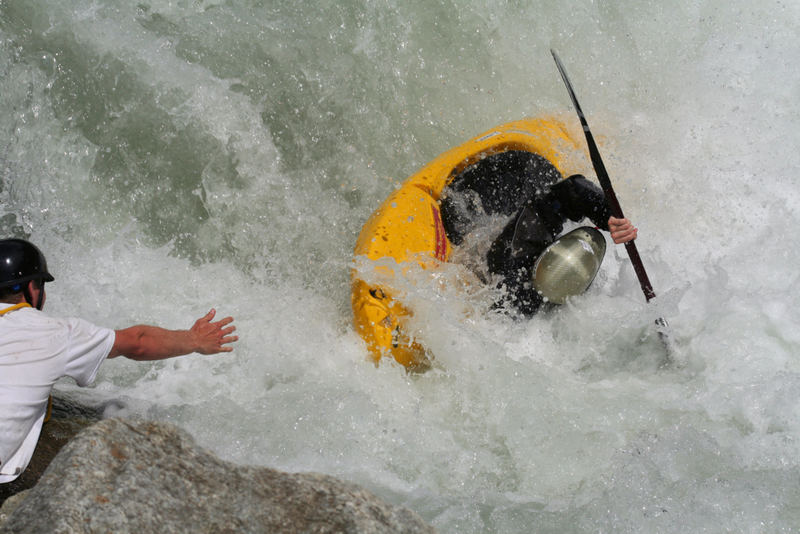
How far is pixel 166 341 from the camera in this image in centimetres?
248

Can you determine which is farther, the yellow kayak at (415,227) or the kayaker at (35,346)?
the yellow kayak at (415,227)

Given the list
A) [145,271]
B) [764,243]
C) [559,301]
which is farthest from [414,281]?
[764,243]

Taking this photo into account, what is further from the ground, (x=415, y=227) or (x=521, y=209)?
(x=521, y=209)

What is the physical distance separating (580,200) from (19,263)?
247 centimetres

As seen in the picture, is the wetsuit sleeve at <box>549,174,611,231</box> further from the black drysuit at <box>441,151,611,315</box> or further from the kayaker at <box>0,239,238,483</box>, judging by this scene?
the kayaker at <box>0,239,238,483</box>

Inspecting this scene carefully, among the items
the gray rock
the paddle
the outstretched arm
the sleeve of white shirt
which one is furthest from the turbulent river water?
the gray rock

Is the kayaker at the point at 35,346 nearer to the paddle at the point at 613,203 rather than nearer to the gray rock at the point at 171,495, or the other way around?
the gray rock at the point at 171,495

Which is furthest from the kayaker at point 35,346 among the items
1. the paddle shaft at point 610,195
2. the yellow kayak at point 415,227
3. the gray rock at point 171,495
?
the paddle shaft at point 610,195

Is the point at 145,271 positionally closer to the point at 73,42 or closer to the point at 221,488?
the point at 73,42

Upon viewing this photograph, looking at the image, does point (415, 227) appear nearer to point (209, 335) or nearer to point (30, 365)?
point (209, 335)

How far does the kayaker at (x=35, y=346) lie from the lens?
7.02ft

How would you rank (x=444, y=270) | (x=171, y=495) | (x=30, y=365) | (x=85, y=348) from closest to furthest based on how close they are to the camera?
1. (x=171, y=495)
2. (x=30, y=365)
3. (x=85, y=348)
4. (x=444, y=270)

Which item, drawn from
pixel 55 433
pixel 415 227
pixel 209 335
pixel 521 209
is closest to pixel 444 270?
pixel 415 227

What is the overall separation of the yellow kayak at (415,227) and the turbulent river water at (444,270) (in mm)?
116
